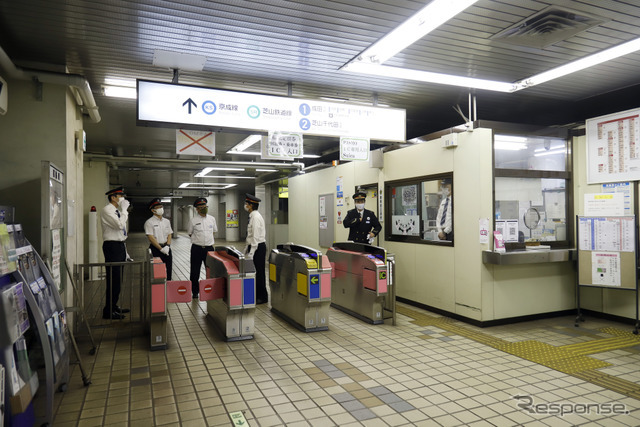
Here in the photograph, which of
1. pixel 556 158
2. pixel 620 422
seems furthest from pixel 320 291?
pixel 556 158

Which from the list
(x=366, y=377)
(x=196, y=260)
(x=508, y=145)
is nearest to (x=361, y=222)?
(x=508, y=145)

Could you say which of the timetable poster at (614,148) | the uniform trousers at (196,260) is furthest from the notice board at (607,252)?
the uniform trousers at (196,260)

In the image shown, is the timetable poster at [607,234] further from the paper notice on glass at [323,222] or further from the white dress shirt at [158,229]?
the white dress shirt at [158,229]

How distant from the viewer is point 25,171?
4.52 m

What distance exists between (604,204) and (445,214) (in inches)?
80.9

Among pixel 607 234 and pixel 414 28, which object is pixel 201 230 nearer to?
pixel 414 28

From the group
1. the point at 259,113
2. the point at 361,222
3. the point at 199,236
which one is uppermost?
the point at 259,113

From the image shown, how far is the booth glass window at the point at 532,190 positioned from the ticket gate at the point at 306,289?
2418 mm

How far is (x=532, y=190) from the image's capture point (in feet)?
19.5

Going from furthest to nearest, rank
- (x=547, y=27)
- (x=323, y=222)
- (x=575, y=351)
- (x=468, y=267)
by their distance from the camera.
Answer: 1. (x=323, y=222)
2. (x=468, y=267)
3. (x=575, y=351)
4. (x=547, y=27)

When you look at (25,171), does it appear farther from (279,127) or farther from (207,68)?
(279,127)

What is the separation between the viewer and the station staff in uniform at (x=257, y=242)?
6980 mm

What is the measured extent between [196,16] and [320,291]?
336 cm

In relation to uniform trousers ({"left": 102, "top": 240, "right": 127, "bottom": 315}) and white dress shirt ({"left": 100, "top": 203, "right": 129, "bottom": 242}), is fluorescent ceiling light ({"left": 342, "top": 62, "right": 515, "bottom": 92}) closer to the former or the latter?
white dress shirt ({"left": 100, "top": 203, "right": 129, "bottom": 242})
